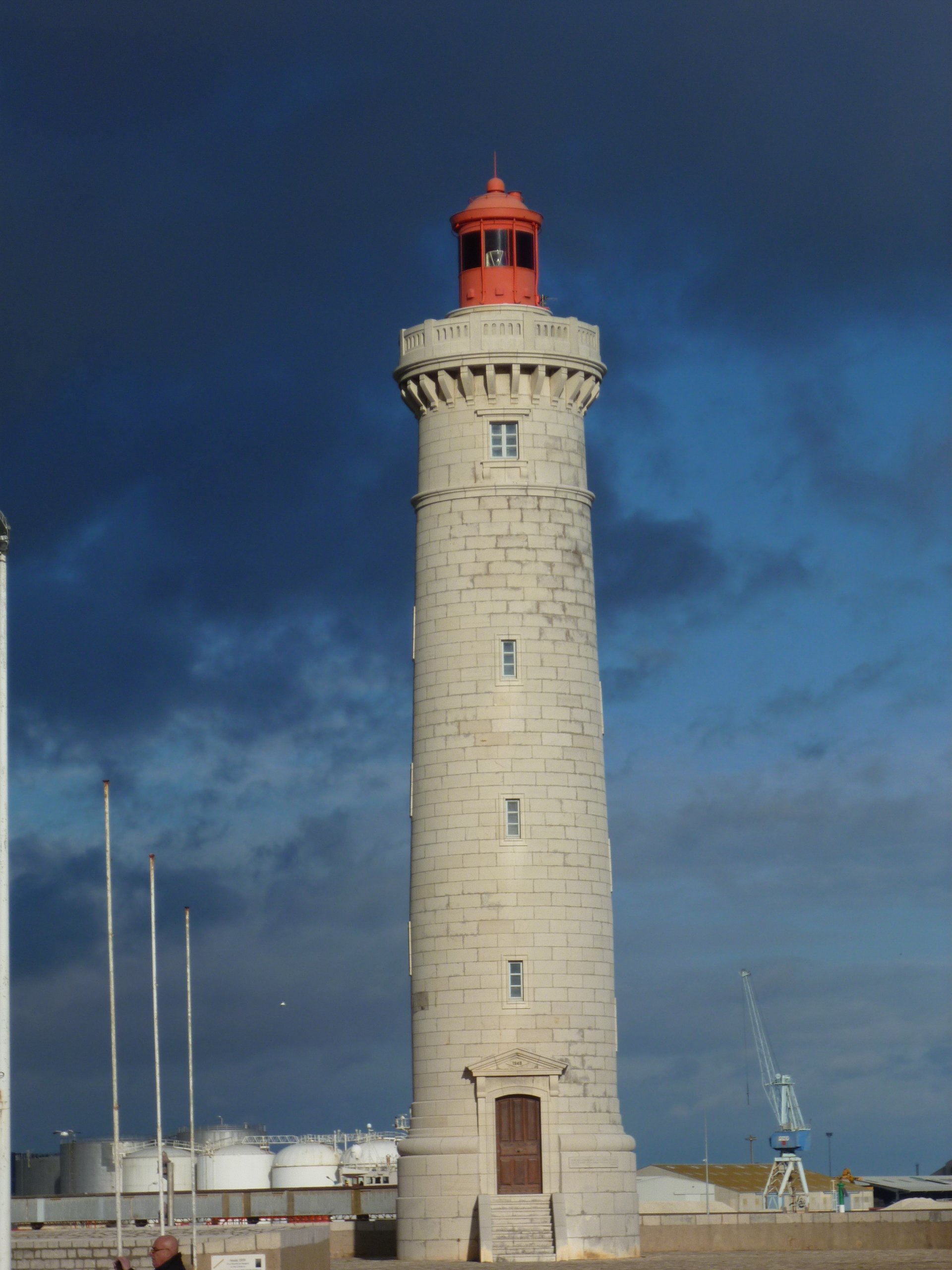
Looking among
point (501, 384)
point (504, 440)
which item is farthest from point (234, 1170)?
point (501, 384)

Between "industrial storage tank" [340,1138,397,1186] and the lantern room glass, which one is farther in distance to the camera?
"industrial storage tank" [340,1138,397,1186]

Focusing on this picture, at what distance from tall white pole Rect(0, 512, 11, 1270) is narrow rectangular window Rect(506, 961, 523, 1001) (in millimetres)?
28733

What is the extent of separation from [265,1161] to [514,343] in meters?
34.5

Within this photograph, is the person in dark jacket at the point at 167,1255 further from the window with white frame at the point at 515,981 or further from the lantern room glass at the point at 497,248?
the lantern room glass at the point at 497,248

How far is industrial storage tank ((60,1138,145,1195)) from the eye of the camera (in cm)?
8238

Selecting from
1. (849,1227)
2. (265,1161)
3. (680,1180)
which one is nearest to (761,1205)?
(680,1180)

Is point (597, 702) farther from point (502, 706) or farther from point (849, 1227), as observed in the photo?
point (849, 1227)

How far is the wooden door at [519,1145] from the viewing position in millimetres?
52562

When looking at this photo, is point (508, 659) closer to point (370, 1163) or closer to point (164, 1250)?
point (370, 1163)

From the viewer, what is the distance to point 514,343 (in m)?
56.1

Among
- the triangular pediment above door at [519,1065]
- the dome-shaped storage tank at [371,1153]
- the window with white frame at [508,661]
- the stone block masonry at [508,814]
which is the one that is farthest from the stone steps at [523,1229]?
the dome-shaped storage tank at [371,1153]

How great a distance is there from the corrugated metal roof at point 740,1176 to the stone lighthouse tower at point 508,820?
107 feet

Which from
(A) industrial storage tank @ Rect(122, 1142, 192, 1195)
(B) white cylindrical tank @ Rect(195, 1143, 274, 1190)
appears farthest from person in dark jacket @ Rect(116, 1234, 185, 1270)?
(B) white cylindrical tank @ Rect(195, 1143, 274, 1190)

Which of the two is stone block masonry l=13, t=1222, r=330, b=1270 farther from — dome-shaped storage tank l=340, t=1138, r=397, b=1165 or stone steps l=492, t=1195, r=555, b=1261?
dome-shaped storage tank l=340, t=1138, r=397, b=1165
